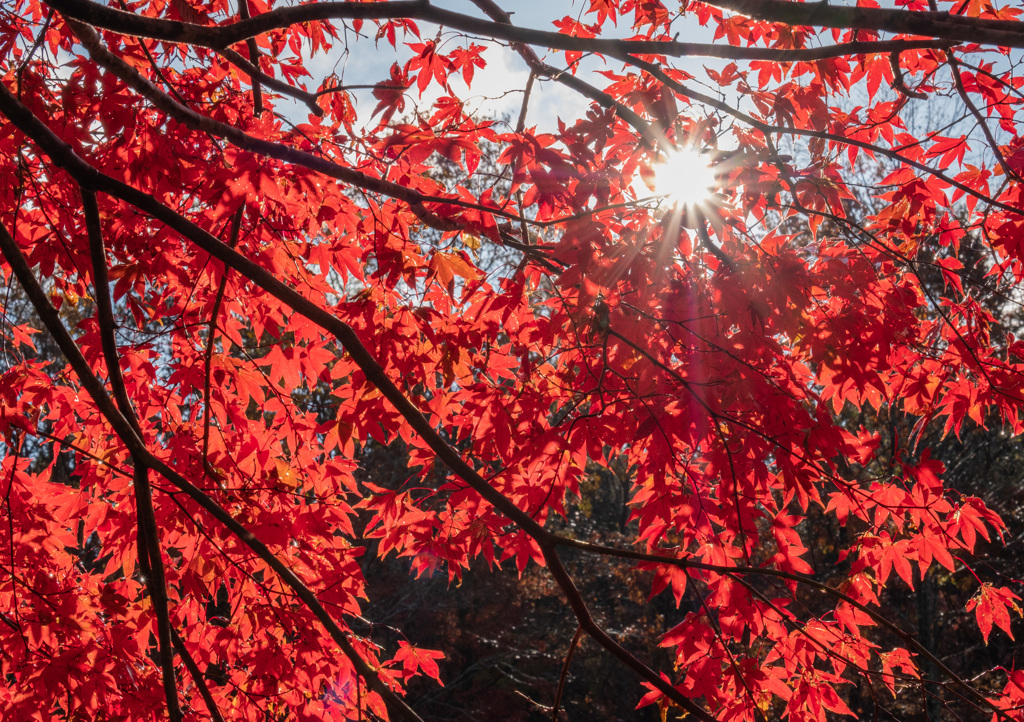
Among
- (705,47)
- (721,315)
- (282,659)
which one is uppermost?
(705,47)

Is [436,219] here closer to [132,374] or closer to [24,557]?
[132,374]

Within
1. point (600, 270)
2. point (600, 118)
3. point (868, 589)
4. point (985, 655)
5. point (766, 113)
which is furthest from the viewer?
point (985, 655)

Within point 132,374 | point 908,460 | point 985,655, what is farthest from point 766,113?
point 985,655

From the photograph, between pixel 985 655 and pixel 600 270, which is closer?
pixel 600 270

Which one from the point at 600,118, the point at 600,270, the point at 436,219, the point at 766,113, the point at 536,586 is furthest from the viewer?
the point at 536,586

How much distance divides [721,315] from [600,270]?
530mm

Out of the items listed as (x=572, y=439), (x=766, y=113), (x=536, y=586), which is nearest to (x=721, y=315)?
(x=572, y=439)

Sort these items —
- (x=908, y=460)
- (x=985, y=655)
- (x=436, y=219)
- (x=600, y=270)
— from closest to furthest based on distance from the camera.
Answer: (x=436, y=219) → (x=600, y=270) → (x=908, y=460) → (x=985, y=655)

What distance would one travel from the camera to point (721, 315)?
2268 mm

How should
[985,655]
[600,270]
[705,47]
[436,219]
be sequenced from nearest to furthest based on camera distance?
[705,47] → [436,219] → [600,270] → [985,655]

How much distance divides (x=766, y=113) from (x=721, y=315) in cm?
103

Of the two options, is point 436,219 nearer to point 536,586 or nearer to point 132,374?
point 132,374

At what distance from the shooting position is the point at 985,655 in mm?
9406

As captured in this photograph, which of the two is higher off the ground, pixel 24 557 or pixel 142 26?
pixel 142 26
